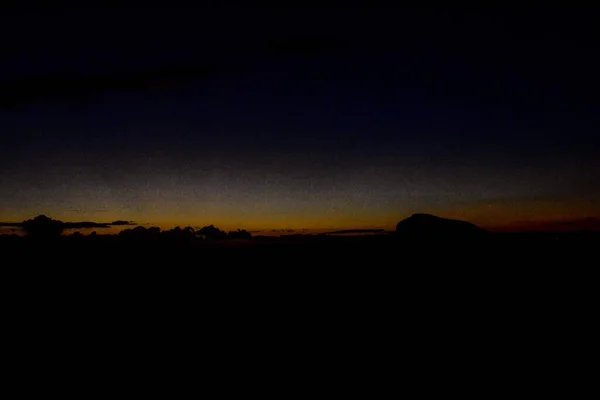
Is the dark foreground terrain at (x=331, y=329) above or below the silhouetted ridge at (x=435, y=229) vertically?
below

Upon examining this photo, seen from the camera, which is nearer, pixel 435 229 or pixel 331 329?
pixel 331 329

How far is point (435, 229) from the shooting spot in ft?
429

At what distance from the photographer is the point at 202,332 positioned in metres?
→ 31.9

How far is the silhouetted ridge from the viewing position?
426ft

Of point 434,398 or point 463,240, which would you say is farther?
point 463,240

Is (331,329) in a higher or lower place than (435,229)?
lower

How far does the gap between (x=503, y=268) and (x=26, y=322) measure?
86176mm

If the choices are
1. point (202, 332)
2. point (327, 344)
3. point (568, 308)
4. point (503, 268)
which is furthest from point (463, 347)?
point (503, 268)

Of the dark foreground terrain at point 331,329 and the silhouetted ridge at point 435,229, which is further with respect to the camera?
the silhouetted ridge at point 435,229

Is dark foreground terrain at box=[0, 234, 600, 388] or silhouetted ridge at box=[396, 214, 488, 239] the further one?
silhouetted ridge at box=[396, 214, 488, 239]

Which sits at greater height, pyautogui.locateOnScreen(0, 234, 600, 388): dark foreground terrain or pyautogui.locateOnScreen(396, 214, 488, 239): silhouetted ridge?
pyautogui.locateOnScreen(396, 214, 488, 239): silhouetted ridge

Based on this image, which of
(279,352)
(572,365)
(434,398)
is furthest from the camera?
(279,352)

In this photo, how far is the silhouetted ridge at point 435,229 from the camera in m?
130

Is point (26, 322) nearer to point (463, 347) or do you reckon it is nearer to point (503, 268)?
point (463, 347)
